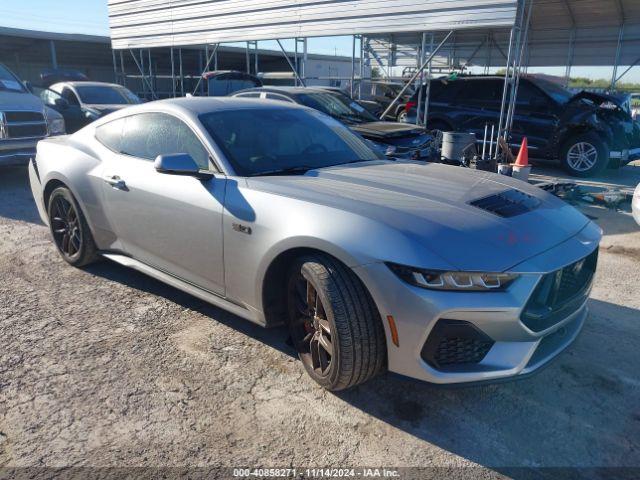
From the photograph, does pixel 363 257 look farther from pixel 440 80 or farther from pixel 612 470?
pixel 440 80

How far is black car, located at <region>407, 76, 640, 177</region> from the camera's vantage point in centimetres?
948

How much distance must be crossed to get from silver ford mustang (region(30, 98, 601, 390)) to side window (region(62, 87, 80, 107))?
8.42m

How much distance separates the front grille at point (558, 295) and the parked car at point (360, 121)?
4674 mm

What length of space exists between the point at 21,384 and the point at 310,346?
1.64 metres

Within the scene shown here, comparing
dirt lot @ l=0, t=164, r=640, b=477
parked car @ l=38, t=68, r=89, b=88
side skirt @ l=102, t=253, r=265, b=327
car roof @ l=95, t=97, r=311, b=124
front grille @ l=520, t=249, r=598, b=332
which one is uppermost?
parked car @ l=38, t=68, r=89, b=88

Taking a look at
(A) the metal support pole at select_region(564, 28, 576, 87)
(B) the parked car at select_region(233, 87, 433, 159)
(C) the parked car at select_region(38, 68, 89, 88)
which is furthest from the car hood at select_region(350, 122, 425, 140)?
(C) the parked car at select_region(38, 68, 89, 88)

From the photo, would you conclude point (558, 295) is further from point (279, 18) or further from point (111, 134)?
point (279, 18)

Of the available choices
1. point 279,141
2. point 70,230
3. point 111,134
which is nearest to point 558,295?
point 279,141

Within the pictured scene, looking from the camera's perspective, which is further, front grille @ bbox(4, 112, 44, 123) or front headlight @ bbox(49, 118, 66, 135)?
front headlight @ bbox(49, 118, 66, 135)

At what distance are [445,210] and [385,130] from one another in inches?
222

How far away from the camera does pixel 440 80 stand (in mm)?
11539

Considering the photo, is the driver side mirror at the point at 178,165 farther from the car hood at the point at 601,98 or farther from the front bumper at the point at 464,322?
the car hood at the point at 601,98

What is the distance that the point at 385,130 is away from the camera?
806 centimetres

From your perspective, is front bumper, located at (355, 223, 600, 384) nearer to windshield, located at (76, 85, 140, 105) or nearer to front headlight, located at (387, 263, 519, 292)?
front headlight, located at (387, 263, 519, 292)
